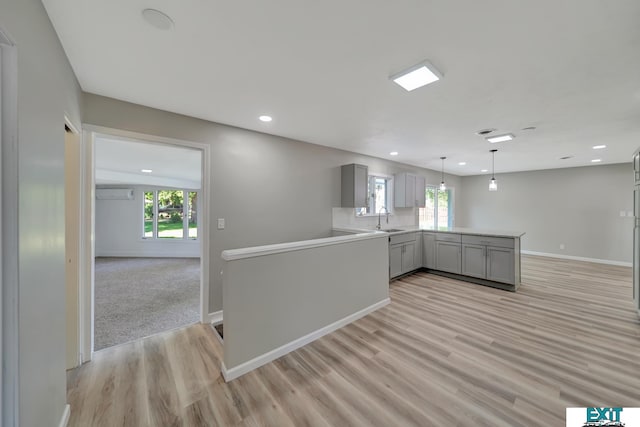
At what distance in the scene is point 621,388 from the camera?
6.07 ft

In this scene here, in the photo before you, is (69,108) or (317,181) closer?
(69,108)

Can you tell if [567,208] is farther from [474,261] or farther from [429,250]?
[429,250]

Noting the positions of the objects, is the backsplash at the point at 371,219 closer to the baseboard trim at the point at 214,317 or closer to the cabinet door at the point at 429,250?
the cabinet door at the point at 429,250

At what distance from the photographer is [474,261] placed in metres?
4.41

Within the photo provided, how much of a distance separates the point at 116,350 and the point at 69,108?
7.35 feet

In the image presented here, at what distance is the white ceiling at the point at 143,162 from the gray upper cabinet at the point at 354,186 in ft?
8.12

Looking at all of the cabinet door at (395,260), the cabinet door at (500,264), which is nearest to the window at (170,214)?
the cabinet door at (395,260)

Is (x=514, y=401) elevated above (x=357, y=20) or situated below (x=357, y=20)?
below

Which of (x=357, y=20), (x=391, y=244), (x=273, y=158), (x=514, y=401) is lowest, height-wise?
(x=514, y=401)

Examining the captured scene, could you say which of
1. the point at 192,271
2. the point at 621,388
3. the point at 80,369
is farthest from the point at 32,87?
the point at 192,271

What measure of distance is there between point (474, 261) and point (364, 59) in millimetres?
4180

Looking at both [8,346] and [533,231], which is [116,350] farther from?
[533,231]

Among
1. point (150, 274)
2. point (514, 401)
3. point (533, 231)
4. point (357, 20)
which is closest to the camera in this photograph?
point (357, 20)

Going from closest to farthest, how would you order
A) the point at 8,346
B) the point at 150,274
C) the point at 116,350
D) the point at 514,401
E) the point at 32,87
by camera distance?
the point at 8,346 → the point at 32,87 → the point at 514,401 → the point at 116,350 → the point at 150,274
